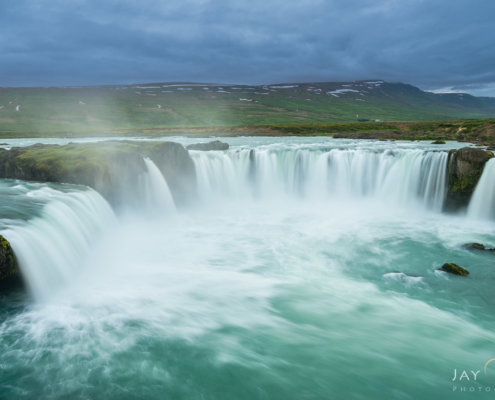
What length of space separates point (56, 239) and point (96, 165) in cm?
674

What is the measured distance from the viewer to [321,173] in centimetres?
2662

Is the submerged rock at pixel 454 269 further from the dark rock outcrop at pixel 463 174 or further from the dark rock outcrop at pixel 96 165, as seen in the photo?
the dark rock outcrop at pixel 96 165

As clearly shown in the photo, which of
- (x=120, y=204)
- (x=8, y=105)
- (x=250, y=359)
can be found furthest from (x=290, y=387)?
(x=8, y=105)

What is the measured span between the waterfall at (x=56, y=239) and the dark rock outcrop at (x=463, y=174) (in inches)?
750

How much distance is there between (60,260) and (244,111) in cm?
14084

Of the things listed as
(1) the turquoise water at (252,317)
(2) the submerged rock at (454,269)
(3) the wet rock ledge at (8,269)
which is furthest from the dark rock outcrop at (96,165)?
(2) the submerged rock at (454,269)

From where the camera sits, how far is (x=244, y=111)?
146m

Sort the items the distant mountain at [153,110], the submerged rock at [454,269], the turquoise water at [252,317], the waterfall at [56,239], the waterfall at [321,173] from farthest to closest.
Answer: the distant mountain at [153,110] < the waterfall at [321,173] < the submerged rock at [454,269] < the waterfall at [56,239] < the turquoise water at [252,317]

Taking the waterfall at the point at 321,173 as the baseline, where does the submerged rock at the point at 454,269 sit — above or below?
below

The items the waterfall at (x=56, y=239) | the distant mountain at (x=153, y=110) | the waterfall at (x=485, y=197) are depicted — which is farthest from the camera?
the distant mountain at (x=153, y=110)

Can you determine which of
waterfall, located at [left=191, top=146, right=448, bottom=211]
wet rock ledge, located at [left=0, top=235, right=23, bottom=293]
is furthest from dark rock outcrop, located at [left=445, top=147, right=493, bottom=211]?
wet rock ledge, located at [left=0, top=235, right=23, bottom=293]

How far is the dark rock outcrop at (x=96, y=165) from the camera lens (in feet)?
54.2

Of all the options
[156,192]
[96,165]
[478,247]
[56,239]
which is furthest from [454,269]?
[96,165]

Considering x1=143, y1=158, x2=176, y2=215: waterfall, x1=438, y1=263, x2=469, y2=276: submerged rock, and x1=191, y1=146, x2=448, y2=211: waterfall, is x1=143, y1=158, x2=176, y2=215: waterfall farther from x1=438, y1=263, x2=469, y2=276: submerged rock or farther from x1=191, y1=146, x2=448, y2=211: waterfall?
x1=438, y1=263, x2=469, y2=276: submerged rock
